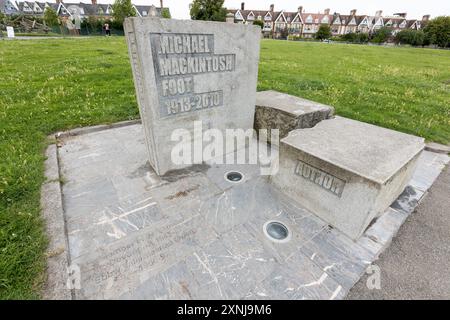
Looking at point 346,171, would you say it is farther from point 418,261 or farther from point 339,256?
point 418,261

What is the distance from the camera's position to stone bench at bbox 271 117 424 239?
8.66ft

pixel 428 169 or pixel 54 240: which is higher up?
pixel 54 240

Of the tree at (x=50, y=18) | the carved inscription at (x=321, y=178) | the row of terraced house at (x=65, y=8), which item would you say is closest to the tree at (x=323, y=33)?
the row of terraced house at (x=65, y=8)

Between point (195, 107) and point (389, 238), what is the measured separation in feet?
10.9

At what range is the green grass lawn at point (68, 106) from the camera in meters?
2.57

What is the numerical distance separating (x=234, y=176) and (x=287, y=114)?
1659mm

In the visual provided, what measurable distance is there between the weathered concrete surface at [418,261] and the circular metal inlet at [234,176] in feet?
7.03

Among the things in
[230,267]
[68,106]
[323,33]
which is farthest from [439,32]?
[230,267]

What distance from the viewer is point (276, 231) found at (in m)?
2.89

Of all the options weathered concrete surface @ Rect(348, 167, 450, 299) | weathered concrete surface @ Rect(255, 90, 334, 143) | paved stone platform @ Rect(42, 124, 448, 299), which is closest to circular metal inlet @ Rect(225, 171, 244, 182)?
paved stone platform @ Rect(42, 124, 448, 299)

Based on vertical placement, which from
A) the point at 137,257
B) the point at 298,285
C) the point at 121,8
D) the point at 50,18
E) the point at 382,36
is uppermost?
the point at 121,8

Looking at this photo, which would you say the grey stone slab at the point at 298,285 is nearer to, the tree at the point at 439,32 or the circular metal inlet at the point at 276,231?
the circular metal inlet at the point at 276,231
